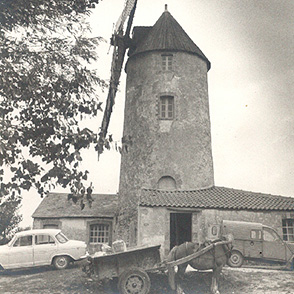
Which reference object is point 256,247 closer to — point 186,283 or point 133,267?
point 186,283

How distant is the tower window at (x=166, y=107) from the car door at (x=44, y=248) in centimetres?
901

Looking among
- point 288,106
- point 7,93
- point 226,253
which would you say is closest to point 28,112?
point 7,93

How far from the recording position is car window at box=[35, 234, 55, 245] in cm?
1416

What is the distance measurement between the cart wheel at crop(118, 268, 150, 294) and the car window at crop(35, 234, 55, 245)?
236 inches

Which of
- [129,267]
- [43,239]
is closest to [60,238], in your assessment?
[43,239]

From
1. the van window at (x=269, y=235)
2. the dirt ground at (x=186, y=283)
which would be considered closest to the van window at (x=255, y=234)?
the van window at (x=269, y=235)

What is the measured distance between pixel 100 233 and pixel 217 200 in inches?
322

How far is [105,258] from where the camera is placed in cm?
916

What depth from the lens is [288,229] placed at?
52.4 ft

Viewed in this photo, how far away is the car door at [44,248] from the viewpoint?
45.2 ft

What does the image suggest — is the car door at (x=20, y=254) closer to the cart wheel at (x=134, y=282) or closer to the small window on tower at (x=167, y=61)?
Answer: the cart wheel at (x=134, y=282)

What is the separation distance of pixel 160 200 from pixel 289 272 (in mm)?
5666

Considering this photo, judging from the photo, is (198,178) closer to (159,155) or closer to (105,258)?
(159,155)

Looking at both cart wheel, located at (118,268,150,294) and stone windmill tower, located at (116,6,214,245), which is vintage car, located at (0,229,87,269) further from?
cart wheel, located at (118,268,150,294)
